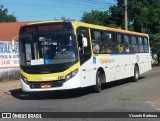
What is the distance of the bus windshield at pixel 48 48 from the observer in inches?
666

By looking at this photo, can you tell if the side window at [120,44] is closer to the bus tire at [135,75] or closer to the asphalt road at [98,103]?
the bus tire at [135,75]

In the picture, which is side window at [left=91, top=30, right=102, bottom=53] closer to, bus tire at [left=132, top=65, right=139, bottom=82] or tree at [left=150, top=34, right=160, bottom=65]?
bus tire at [left=132, top=65, right=139, bottom=82]

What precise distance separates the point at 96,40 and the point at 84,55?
194 centimetres

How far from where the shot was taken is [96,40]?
764 inches

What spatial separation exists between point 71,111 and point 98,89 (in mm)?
5732

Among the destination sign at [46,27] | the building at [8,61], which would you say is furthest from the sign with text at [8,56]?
the destination sign at [46,27]

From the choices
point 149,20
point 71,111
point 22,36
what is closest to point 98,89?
point 22,36

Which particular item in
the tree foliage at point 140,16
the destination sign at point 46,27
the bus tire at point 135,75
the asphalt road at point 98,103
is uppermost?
the tree foliage at point 140,16

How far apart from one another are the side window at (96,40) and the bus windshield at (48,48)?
2060 millimetres

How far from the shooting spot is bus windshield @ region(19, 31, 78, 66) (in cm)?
1692

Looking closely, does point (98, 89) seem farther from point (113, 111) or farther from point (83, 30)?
point (113, 111)

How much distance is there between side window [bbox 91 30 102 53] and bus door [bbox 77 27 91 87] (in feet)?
1.99

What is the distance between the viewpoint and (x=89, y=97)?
1736cm

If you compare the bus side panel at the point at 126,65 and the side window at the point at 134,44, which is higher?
the side window at the point at 134,44
